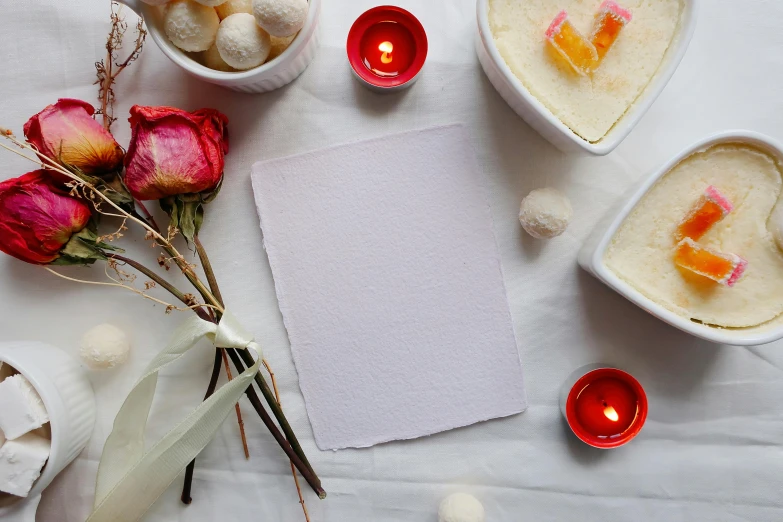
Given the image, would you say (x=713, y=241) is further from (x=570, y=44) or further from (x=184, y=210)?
(x=184, y=210)

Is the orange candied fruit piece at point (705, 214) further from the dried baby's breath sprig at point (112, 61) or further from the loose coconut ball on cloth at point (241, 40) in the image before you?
the dried baby's breath sprig at point (112, 61)

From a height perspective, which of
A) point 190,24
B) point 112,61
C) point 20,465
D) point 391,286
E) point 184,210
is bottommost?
point 20,465

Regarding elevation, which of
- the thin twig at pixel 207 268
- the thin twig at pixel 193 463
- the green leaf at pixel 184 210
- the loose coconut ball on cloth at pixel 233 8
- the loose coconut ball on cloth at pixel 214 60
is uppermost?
the loose coconut ball on cloth at pixel 233 8

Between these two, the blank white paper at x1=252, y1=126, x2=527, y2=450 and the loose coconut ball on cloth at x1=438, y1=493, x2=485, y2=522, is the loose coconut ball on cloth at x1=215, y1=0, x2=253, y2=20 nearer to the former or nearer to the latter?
the blank white paper at x1=252, y1=126, x2=527, y2=450

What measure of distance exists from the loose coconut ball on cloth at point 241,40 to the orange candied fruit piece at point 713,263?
1.89 ft

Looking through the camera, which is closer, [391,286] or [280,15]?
[280,15]

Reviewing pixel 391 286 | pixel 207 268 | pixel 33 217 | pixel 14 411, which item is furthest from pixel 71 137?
pixel 391 286

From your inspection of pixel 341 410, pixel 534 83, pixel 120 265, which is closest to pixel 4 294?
pixel 120 265

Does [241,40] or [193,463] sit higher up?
[241,40]

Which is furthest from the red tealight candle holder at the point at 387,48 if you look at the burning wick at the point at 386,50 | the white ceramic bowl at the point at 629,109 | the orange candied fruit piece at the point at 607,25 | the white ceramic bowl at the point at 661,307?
the white ceramic bowl at the point at 661,307

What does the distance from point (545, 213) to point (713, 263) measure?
0.21 m

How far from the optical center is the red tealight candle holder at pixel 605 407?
2.50 ft

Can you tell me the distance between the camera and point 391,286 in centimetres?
80

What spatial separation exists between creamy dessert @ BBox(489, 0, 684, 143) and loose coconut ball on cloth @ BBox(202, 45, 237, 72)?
341 millimetres
